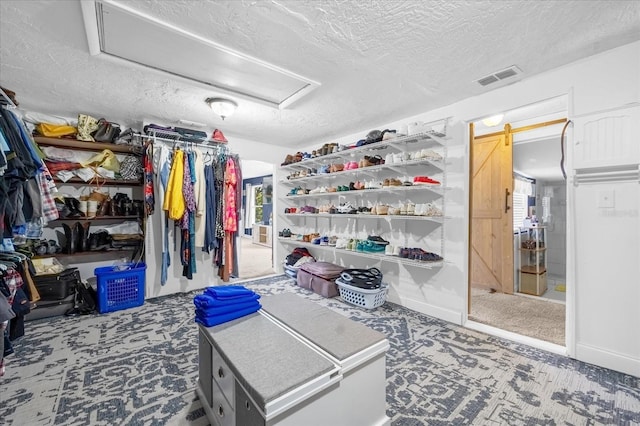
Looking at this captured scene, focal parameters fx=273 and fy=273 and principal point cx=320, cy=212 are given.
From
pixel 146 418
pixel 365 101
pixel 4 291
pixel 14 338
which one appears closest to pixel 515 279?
pixel 365 101

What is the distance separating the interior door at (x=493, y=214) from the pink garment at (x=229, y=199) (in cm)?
336

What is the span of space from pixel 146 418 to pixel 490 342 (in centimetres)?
263

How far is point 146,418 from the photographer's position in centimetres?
153

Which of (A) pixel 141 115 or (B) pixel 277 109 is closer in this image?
(B) pixel 277 109

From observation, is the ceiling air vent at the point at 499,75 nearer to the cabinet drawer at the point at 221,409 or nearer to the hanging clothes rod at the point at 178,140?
the cabinet drawer at the point at 221,409

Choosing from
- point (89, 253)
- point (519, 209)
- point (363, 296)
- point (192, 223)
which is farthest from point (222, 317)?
point (519, 209)

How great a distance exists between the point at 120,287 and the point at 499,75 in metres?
4.46

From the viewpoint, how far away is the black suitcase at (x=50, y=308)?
2834mm

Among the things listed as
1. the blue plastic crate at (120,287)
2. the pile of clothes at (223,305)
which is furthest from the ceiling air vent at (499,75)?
the blue plastic crate at (120,287)

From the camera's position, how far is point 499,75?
2.34 meters

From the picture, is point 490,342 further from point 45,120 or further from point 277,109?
point 45,120

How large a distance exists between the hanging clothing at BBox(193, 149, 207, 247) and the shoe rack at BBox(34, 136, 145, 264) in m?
0.68

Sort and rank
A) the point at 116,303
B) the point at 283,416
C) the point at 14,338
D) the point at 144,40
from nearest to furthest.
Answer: the point at 283,416, the point at 144,40, the point at 14,338, the point at 116,303

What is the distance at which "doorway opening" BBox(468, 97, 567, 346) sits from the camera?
3.70m
